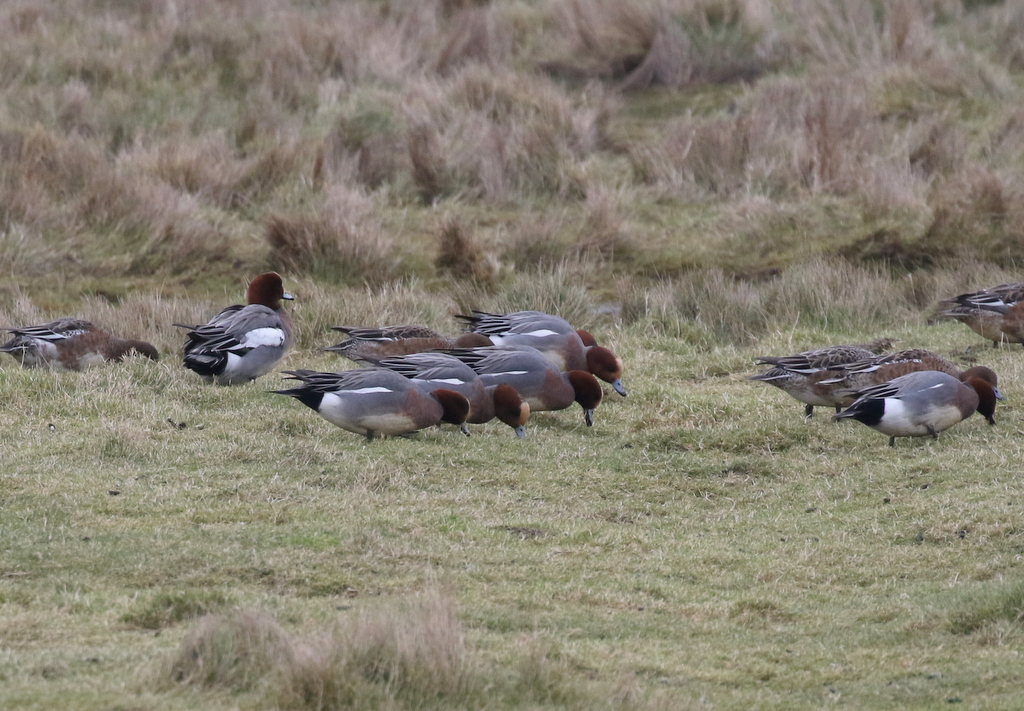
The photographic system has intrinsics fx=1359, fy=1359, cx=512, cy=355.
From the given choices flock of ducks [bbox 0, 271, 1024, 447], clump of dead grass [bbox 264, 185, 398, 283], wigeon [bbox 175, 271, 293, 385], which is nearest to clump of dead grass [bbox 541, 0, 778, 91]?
clump of dead grass [bbox 264, 185, 398, 283]

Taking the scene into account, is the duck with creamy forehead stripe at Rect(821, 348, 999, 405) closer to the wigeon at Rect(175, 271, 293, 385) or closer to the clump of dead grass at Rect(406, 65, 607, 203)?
the wigeon at Rect(175, 271, 293, 385)

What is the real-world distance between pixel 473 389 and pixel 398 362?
0.49 meters

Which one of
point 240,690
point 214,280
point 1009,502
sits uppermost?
point 240,690

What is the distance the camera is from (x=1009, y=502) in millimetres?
6277

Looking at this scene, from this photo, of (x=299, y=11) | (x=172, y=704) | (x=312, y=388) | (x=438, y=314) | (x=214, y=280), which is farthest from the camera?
(x=299, y=11)

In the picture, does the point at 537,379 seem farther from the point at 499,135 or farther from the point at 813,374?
the point at 499,135

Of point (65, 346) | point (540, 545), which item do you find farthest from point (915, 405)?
point (65, 346)

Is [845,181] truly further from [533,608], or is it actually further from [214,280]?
[533,608]

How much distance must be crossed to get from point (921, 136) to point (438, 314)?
682 cm

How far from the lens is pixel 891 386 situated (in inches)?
289

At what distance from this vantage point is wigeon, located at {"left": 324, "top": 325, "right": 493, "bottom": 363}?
344 inches

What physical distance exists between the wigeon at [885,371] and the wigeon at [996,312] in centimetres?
141

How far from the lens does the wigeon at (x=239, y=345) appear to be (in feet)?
27.1

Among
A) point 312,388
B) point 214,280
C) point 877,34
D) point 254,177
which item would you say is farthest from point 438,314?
point 877,34
